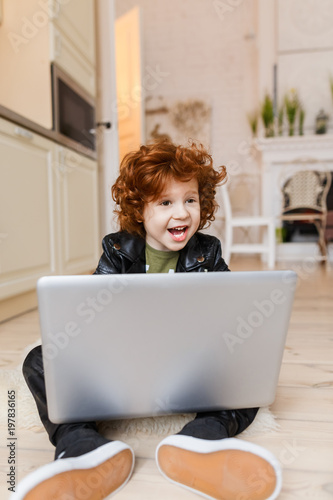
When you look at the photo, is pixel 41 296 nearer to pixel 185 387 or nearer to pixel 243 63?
pixel 185 387

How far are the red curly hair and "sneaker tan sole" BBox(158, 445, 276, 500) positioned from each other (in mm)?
475

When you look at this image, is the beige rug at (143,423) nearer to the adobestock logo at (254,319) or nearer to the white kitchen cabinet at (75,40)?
the adobestock logo at (254,319)

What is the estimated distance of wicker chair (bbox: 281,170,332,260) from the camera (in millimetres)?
3754

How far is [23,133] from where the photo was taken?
1754 millimetres

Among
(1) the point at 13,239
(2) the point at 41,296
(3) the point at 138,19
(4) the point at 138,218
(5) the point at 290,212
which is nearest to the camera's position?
(2) the point at 41,296

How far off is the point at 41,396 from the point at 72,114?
2009 millimetres

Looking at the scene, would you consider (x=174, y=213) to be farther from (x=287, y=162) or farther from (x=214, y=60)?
(x=214, y=60)

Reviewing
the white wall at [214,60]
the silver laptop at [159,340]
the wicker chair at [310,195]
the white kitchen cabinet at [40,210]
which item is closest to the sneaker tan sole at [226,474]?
the silver laptop at [159,340]

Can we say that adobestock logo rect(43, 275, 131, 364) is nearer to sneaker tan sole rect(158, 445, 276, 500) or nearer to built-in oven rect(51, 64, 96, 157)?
sneaker tan sole rect(158, 445, 276, 500)

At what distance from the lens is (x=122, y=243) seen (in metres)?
0.92

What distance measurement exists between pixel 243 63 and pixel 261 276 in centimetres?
489

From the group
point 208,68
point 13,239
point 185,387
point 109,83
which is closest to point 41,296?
point 185,387

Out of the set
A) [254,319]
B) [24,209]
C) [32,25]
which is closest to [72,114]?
[32,25]

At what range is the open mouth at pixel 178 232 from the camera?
0.82 meters
